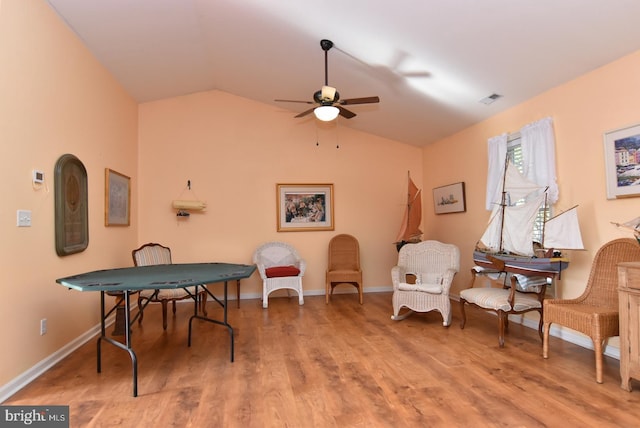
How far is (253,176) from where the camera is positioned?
5.74 metres

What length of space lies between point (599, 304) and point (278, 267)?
377 cm

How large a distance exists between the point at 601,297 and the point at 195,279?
3.22 metres

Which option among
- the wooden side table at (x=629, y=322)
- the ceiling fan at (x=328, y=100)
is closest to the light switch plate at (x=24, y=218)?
the ceiling fan at (x=328, y=100)

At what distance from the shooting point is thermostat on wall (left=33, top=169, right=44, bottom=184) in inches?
107

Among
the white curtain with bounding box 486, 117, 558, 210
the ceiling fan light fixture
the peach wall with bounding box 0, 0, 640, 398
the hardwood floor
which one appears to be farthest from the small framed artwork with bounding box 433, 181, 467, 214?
the ceiling fan light fixture

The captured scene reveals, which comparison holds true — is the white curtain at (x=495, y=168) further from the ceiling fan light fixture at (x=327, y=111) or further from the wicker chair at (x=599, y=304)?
the ceiling fan light fixture at (x=327, y=111)

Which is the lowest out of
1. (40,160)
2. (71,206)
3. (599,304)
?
(599,304)

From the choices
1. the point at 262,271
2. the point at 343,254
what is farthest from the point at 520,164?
the point at 262,271

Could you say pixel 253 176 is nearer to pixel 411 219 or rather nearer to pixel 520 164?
pixel 411 219

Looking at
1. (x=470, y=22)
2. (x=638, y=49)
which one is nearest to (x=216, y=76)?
(x=470, y=22)

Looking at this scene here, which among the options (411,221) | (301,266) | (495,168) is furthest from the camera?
(411,221)

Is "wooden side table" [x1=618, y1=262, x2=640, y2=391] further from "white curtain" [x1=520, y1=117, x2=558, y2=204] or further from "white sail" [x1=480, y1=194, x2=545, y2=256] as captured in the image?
"white curtain" [x1=520, y1=117, x2=558, y2=204]

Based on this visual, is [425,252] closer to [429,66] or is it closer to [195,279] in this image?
[429,66]

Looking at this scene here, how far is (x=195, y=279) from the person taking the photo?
259 centimetres
